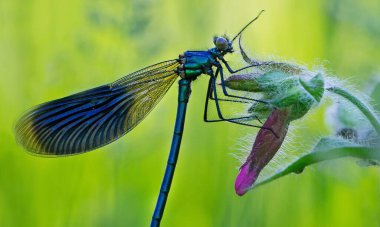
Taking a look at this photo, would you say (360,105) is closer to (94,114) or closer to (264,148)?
(264,148)

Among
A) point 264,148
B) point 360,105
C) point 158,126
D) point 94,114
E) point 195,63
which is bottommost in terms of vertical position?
point 264,148

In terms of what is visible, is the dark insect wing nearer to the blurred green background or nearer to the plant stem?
the blurred green background

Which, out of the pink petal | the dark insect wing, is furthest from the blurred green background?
the pink petal

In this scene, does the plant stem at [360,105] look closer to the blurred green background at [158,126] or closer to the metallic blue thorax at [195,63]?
the blurred green background at [158,126]

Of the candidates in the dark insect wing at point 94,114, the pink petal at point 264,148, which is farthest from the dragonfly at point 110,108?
the pink petal at point 264,148

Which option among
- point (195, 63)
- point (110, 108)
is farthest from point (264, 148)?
point (110, 108)

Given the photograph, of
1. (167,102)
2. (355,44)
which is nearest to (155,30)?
(167,102)

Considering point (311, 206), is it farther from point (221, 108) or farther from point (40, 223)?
point (40, 223)
